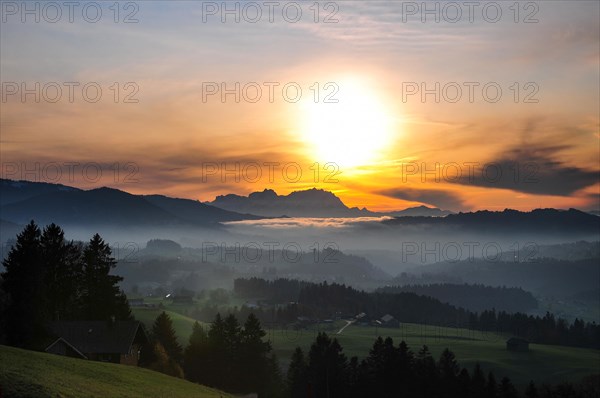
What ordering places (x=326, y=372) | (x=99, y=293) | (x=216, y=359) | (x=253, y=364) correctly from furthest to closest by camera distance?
(x=326, y=372), (x=253, y=364), (x=216, y=359), (x=99, y=293)

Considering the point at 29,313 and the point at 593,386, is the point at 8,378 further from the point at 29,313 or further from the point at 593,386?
the point at 593,386

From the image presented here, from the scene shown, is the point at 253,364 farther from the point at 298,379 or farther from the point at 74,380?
the point at 74,380

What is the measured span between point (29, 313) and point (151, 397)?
111 ft

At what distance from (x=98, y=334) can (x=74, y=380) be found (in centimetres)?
3368

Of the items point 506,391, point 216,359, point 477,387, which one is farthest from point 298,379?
point 506,391

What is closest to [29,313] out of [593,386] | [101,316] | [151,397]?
[101,316]

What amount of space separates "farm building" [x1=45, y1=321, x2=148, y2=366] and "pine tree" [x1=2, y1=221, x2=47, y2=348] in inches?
107

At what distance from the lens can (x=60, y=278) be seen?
325 feet

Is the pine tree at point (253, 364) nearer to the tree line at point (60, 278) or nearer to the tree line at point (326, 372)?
the tree line at point (326, 372)

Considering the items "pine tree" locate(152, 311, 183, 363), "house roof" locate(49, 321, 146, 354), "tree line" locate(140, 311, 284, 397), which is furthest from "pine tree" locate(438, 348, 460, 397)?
"house roof" locate(49, 321, 146, 354)

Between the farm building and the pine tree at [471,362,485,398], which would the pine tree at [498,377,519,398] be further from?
the farm building

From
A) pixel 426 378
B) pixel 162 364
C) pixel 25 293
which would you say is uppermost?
pixel 25 293

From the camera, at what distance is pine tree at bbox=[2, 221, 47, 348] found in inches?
3177

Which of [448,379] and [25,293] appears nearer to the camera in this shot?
[25,293]
